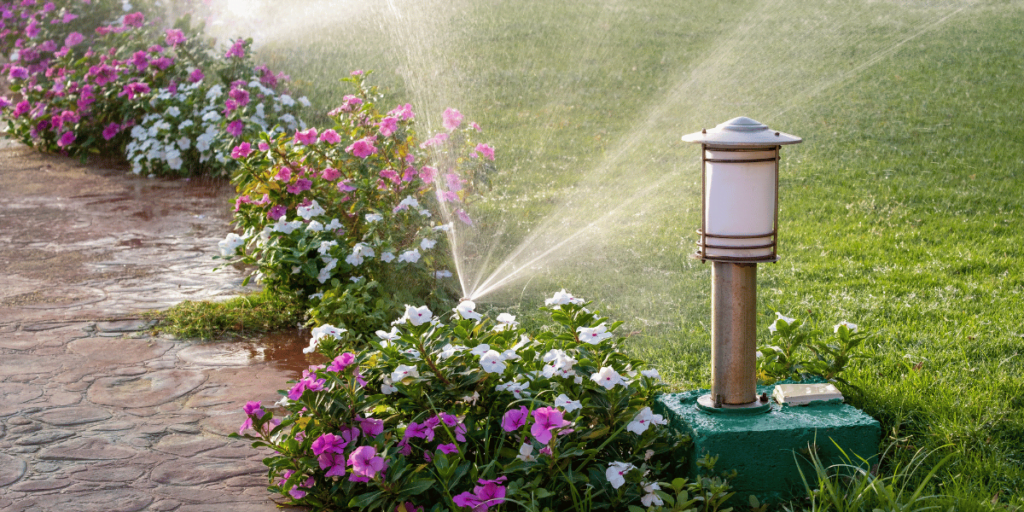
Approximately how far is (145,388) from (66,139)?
204 inches

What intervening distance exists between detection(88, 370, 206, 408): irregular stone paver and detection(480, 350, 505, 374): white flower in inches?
53.9

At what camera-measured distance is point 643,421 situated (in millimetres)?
2389

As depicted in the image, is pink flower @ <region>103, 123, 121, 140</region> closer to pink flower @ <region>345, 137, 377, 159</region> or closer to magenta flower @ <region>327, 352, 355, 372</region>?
pink flower @ <region>345, 137, 377, 159</region>

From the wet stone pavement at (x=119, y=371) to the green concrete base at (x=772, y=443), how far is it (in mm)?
1220

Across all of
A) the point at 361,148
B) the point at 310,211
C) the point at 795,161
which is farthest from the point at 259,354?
the point at 795,161

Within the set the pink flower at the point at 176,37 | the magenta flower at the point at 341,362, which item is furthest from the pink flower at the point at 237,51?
the magenta flower at the point at 341,362

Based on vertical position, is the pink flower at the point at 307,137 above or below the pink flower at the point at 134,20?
below

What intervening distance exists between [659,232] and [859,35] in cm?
698

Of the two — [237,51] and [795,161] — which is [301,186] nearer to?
[237,51]

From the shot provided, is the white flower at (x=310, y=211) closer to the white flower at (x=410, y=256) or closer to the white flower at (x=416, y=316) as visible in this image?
the white flower at (x=410, y=256)

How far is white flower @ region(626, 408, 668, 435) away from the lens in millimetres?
2355

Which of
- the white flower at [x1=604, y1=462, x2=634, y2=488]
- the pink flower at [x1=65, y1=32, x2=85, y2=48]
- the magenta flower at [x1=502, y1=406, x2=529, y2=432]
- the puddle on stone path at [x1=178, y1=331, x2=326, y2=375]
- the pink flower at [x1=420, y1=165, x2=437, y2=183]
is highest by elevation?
the pink flower at [x1=65, y1=32, x2=85, y2=48]

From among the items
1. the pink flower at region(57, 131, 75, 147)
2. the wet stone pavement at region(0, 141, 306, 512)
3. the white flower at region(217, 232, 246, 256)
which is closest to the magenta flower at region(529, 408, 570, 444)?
the wet stone pavement at region(0, 141, 306, 512)

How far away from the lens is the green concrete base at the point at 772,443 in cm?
235
